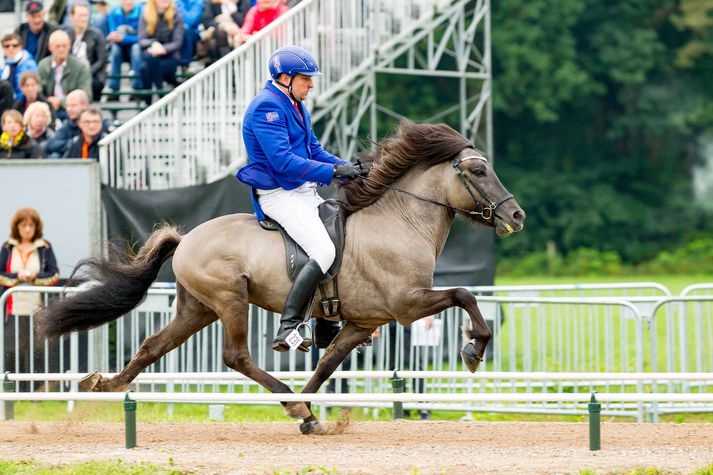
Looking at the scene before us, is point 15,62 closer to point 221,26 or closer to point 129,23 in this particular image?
point 129,23

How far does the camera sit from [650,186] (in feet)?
144

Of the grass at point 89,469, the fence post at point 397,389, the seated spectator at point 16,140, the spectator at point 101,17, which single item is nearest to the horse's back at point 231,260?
the fence post at point 397,389

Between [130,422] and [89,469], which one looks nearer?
[89,469]

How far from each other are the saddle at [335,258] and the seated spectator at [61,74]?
7.27m

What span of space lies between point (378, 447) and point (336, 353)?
2.98 ft

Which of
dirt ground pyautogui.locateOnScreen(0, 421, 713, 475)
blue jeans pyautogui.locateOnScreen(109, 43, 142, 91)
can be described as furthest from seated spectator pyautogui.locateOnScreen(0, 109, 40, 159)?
dirt ground pyautogui.locateOnScreen(0, 421, 713, 475)

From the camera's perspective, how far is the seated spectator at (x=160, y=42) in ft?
54.9

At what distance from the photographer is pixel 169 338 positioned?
9.85 metres

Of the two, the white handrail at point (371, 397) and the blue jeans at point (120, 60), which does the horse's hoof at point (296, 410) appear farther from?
the blue jeans at point (120, 60)

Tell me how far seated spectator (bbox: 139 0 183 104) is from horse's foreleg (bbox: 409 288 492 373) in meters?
8.56

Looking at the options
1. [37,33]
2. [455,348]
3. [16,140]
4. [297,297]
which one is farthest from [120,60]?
[297,297]

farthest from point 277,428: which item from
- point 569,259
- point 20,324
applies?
point 569,259

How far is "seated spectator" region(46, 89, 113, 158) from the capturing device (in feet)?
47.9

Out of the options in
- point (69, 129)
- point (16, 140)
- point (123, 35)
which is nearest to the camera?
point (16, 140)
